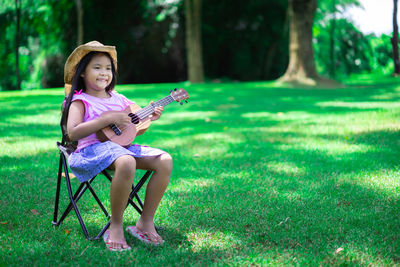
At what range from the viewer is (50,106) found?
9734 millimetres

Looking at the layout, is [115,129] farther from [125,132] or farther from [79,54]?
[79,54]

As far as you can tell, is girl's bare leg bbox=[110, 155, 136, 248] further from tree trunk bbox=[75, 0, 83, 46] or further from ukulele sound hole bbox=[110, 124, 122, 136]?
tree trunk bbox=[75, 0, 83, 46]

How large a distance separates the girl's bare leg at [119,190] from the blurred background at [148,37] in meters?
16.7

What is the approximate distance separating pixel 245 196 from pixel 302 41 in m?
10.9

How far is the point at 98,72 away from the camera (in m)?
3.07

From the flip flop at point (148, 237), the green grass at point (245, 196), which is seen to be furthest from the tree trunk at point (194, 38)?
the flip flop at point (148, 237)

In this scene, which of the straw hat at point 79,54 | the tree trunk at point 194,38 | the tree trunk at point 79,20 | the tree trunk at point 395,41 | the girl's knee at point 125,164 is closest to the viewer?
the girl's knee at point 125,164

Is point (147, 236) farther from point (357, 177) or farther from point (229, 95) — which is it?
point (229, 95)

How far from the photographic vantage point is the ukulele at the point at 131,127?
3023 millimetres

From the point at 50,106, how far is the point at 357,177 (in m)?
7.47

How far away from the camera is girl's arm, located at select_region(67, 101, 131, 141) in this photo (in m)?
2.90

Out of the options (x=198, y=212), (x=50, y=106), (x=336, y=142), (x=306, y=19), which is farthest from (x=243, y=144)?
(x=306, y=19)

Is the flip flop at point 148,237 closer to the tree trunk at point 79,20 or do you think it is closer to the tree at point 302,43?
the tree at point 302,43

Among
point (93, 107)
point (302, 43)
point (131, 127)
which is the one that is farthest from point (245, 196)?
point (302, 43)
